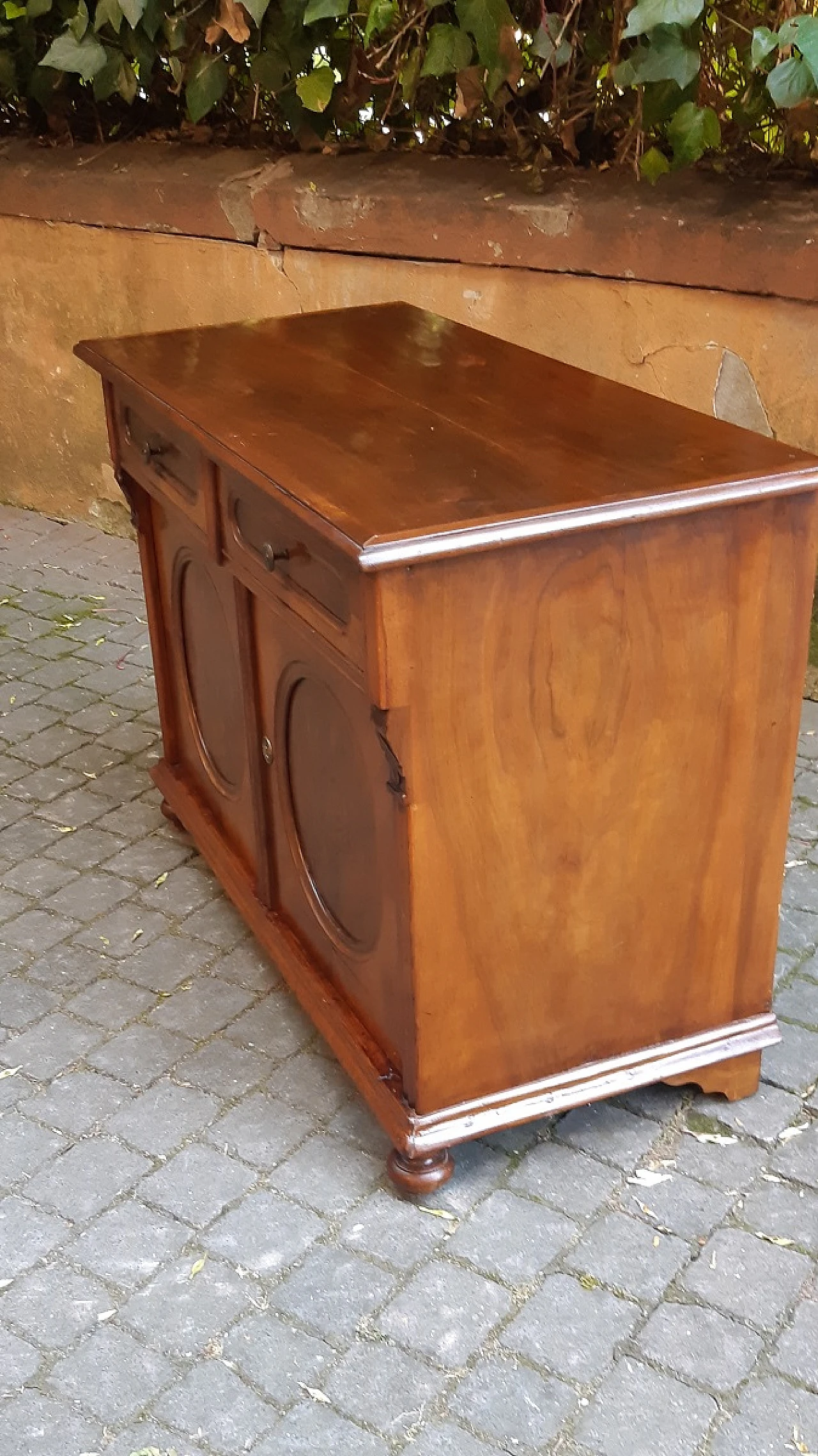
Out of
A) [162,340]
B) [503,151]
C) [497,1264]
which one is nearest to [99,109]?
[503,151]

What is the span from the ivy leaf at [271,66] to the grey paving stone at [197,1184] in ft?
10.8

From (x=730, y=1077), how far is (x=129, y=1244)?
3.44 feet

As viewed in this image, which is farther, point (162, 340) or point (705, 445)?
point (162, 340)

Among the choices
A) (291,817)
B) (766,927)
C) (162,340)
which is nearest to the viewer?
(766,927)

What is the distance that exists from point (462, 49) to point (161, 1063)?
2779mm

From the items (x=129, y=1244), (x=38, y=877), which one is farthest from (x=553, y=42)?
(x=129, y=1244)

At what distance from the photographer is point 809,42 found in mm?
2885

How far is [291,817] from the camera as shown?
2.43 metres

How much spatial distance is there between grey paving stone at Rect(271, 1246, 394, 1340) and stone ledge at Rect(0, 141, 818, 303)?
252 centimetres

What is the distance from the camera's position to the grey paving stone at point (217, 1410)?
1.78m

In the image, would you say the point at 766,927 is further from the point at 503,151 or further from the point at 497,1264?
the point at 503,151

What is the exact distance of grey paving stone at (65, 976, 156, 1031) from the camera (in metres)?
2.59

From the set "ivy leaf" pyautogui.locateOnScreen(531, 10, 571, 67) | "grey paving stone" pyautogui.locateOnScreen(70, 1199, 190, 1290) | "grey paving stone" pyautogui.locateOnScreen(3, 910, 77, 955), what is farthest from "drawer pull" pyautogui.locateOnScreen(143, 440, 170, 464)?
"ivy leaf" pyautogui.locateOnScreen(531, 10, 571, 67)

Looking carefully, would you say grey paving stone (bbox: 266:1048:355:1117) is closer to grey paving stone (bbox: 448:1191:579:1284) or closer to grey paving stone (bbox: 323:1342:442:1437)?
grey paving stone (bbox: 448:1191:579:1284)
